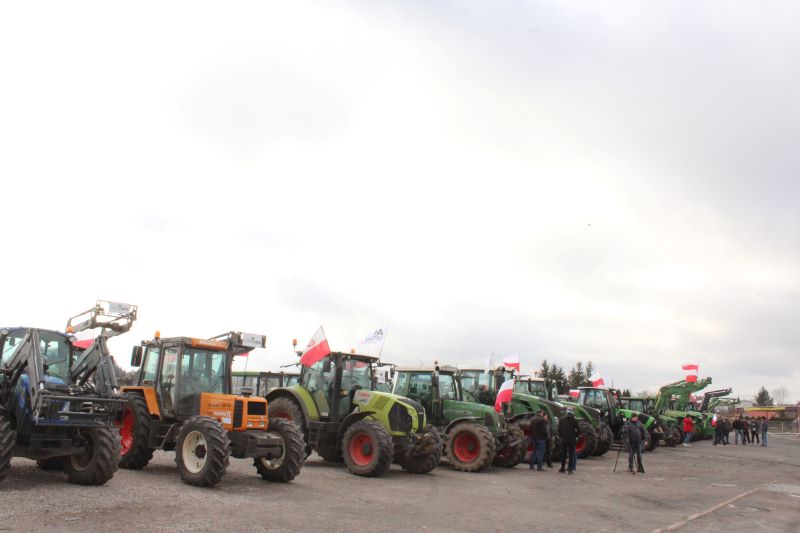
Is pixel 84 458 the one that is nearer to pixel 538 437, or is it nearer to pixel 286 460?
pixel 286 460

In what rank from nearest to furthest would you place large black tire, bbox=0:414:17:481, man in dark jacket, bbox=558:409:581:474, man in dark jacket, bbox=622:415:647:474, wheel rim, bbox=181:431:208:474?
large black tire, bbox=0:414:17:481 < wheel rim, bbox=181:431:208:474 < man in dark jacket, bbox=558:409:581:474 < man in dark jacket, bbox=622:415:647:474

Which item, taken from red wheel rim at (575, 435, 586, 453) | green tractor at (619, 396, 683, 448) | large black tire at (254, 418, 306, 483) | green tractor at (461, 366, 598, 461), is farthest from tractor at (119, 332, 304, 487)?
green tractor at (619, 396, 683, 448)

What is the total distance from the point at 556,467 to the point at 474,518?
31.0 feet

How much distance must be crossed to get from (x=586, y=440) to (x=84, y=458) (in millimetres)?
15210

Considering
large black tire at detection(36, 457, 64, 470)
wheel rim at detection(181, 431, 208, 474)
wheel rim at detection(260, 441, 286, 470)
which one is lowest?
large black tire at detection(36, 457, 64, 470)

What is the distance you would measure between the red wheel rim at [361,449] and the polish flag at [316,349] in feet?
5.68

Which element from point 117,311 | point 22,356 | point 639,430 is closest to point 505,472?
point 639,430

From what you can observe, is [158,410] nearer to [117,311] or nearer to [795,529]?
[117,311]

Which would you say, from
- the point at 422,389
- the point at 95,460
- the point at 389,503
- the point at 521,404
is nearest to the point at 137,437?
the point at 95,460

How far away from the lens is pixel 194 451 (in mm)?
10914

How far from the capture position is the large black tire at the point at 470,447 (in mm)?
15602

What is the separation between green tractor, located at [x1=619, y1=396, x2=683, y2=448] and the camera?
97.2 feet

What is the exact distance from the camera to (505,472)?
16.3m

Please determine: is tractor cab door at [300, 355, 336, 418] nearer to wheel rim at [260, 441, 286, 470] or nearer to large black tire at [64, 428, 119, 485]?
wheel rim at [260, 441, 286, 470]
